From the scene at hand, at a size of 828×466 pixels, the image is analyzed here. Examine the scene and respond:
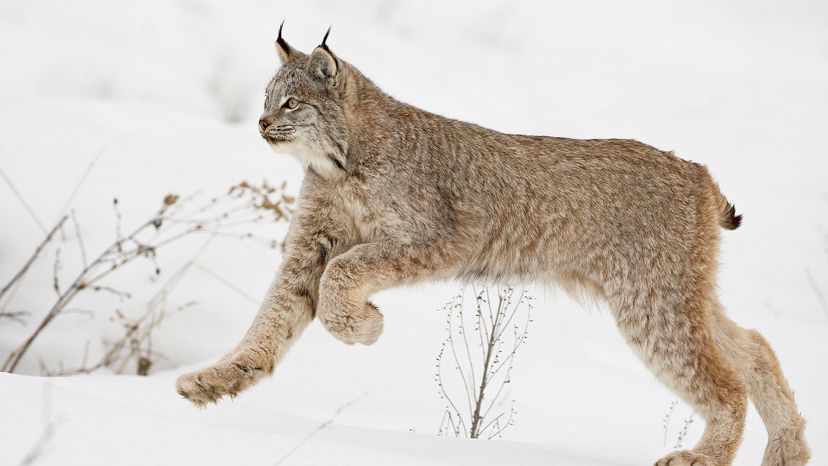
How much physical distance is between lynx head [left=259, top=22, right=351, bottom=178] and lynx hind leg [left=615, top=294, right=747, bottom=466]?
4.71ft

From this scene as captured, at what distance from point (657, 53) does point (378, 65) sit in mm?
3302

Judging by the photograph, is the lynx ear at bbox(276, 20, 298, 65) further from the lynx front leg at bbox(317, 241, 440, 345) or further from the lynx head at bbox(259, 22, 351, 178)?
the lynx front leg at bbox(317, 241, 440, 345)

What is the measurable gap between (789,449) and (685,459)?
0.74 metres

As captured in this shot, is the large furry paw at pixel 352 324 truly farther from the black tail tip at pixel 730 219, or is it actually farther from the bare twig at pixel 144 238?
the black tail tip at pixel 730 219

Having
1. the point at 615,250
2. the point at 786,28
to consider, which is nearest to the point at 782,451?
the point at 615,250

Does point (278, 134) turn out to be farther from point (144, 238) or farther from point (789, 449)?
point (144, 238)

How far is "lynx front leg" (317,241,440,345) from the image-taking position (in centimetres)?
399

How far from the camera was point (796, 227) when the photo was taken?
9234 millimetres

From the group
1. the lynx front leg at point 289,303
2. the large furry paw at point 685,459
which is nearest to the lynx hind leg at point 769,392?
the large furry paw at point 685,459

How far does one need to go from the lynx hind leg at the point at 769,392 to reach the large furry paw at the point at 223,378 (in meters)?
2.17

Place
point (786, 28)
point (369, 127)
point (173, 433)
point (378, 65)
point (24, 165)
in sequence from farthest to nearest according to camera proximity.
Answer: point (786, 28) → point (378, 65) → point (24, 165) → point (369, 127) → point (173, 433)

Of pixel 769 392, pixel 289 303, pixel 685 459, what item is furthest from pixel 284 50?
pixel 769 392

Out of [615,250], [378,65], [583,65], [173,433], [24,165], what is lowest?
[173,433]

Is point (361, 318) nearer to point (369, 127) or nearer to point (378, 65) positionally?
point (369, 127)
